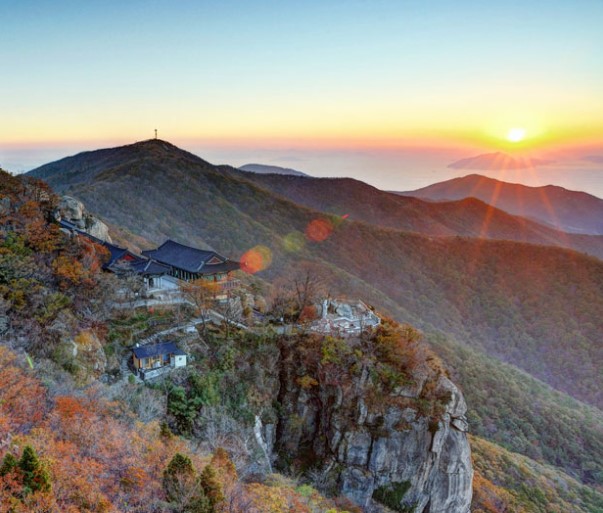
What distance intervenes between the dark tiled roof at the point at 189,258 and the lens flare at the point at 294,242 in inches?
A: 2383

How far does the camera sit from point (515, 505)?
3203 centimetres

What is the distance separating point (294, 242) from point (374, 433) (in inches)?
3139

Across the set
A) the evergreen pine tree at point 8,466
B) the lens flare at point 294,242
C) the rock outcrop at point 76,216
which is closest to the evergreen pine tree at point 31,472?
the evergreen pine tree at point 8,466

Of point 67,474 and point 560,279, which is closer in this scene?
point 67,474

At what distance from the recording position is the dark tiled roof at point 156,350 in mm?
22953

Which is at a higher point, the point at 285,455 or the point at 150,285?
the point at 150,285

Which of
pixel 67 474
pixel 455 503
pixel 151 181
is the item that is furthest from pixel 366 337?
pixel 151 181

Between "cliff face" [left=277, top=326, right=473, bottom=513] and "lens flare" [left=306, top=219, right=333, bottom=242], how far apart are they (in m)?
84.4

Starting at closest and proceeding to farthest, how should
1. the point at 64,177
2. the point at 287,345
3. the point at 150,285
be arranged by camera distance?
the point at 287,345, the point at 150,285, the point at 64,177

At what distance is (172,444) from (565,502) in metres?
35.9

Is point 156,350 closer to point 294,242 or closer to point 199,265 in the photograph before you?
point 199,265

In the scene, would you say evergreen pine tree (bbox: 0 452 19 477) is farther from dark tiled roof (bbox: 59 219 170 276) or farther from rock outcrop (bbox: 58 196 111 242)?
rock outcrop (bbox: 58 196 111 242)

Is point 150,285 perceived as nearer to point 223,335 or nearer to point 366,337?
point 223,335

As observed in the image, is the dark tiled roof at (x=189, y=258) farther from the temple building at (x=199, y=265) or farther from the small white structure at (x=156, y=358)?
the small white structure at (x=156, y=358)
